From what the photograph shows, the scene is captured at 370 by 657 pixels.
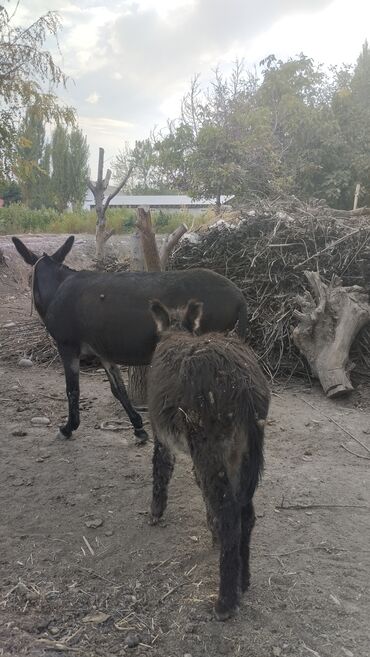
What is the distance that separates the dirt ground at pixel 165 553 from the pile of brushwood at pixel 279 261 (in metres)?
1.69

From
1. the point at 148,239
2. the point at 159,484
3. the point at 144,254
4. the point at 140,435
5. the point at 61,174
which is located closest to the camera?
the point at 159,484

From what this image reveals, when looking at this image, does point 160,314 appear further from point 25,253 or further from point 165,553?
point 25,253

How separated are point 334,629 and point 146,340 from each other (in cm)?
243

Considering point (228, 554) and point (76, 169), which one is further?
point (76, 169)

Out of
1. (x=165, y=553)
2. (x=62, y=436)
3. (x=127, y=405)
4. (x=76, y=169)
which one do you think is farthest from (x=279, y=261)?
(x=76, y=169)

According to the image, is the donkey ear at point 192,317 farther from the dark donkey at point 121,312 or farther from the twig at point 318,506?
the twig at point 318,506

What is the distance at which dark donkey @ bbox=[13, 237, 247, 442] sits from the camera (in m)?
4.04

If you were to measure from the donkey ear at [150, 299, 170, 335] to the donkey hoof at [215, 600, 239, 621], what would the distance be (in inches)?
54.5

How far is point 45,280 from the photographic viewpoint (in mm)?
4809

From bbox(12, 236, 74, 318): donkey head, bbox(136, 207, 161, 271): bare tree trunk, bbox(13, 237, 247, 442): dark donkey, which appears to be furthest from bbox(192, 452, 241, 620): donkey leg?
bbox(136, 207, 161, 271): bare tree trunk

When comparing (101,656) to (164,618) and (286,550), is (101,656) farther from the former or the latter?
(286,550)

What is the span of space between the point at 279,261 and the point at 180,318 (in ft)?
15.1

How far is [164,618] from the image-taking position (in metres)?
2.38

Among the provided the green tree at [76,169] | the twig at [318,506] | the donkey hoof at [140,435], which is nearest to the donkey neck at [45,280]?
the donkey hoof at [140,435]
